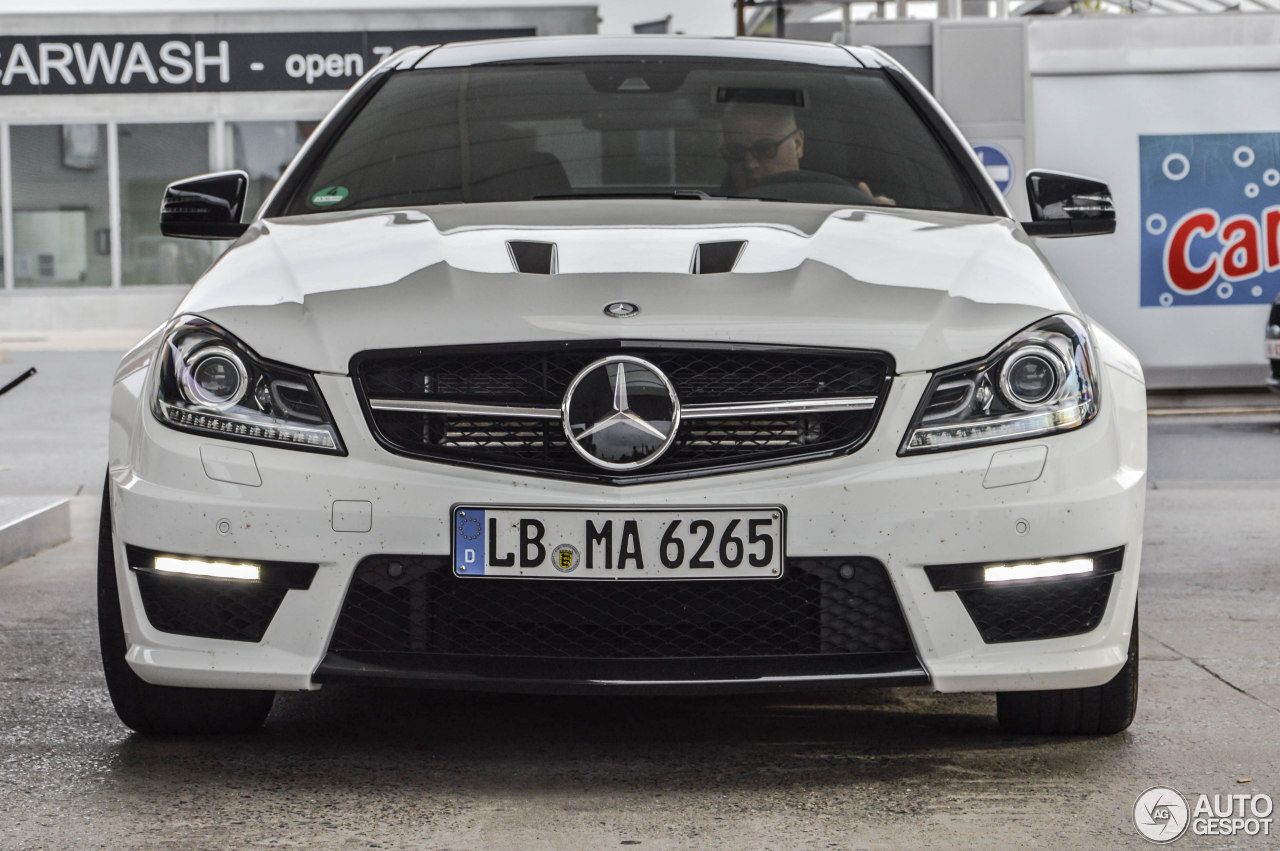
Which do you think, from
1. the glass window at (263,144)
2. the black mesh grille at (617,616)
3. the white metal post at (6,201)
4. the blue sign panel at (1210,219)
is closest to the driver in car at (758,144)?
the black mesh grille at (617,616)

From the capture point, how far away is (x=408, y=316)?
10.5 feet

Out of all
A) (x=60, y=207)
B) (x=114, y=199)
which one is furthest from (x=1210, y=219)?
(x=60, y=207)

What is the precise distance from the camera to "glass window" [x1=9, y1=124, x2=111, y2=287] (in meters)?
24.2

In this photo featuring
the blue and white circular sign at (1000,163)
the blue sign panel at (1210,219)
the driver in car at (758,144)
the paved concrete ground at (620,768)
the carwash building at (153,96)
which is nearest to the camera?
the paved concrete ground at (620,768)

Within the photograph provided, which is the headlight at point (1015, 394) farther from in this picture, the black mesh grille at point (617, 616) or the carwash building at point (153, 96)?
the carwash building at point (153, 96)

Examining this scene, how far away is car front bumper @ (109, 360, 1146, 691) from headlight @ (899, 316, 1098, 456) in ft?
0.09

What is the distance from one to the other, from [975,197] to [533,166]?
1.07 metres

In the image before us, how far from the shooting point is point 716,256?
3432 millimetres

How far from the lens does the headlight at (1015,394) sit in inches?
124

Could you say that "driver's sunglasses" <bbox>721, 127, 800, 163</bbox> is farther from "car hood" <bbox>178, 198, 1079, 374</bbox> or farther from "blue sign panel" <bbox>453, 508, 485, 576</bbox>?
"blue sign panel" <bbox>453, 508, 485, 576</bbox>

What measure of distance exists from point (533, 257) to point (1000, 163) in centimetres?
1179

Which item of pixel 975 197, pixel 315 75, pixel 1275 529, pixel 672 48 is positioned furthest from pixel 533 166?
pixel 315 75

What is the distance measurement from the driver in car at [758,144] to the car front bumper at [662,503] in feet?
4.17

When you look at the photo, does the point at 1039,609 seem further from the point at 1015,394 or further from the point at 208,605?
the point at 208,605
